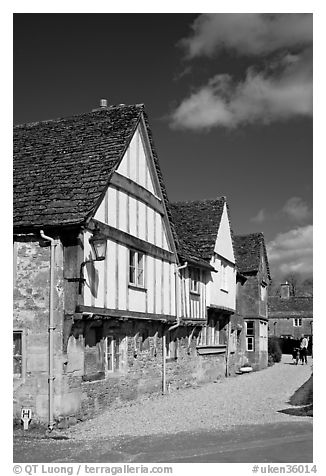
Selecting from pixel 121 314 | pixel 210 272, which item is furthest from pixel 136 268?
pixel 210 272

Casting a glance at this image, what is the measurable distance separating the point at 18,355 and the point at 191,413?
4296mm

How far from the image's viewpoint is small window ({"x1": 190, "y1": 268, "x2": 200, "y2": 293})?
20.5 metres

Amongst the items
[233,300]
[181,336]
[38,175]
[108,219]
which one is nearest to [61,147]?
[38,175]

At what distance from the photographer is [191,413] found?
13938 millimetres

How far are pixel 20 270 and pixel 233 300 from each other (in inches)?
616

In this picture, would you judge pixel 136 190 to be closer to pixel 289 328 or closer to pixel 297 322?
pixel 297 322

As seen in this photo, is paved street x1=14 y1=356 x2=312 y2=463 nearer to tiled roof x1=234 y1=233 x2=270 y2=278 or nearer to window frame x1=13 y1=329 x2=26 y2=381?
window frame x1=13 y1=329 x2=26 y2=381

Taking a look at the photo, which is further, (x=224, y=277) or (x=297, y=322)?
(x=297, y=322)

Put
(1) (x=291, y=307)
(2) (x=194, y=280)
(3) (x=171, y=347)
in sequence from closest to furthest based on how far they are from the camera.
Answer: (3) (x=171, y=347), (2) (x=194, y=280), (1) (x=291, y=307)

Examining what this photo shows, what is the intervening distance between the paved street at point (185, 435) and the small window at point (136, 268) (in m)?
3.02

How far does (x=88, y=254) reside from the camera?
490 inches

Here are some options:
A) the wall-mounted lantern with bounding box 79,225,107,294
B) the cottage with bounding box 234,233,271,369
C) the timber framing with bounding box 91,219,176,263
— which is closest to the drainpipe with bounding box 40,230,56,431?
the wall-mounted lantern with bounding box 79,225,107,294

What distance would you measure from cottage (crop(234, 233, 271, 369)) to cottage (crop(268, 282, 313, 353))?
1051 inches

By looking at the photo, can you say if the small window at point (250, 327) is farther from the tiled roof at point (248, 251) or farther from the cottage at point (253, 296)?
the tiled roof at point (248, 251)
